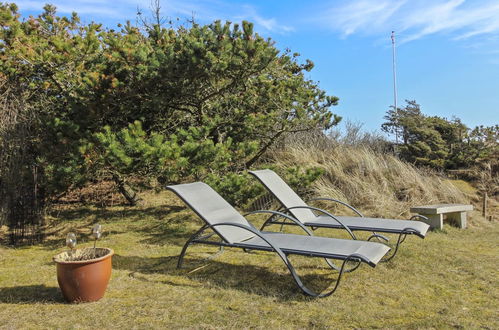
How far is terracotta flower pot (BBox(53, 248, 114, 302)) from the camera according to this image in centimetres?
332

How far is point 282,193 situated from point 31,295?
299cm

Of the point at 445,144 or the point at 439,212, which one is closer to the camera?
the point at 439,212

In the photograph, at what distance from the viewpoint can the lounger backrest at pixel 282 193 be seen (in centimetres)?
502

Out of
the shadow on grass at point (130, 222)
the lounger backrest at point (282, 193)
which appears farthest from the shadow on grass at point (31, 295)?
the lounger backrest at point (282, 193)

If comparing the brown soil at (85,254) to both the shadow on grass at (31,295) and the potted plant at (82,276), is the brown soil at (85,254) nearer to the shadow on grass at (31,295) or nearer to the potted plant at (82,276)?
the potted plant at (82,276)

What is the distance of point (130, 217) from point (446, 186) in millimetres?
6461

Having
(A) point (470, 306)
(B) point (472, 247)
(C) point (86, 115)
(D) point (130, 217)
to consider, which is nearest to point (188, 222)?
(D) point (130, 217)

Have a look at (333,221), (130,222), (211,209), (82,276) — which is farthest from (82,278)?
(130,222)

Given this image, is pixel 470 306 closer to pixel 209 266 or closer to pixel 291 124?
pixel 209 266

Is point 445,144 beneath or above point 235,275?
above

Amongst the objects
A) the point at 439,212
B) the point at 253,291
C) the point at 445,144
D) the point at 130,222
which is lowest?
the point at 253,291

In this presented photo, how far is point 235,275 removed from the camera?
418 cm

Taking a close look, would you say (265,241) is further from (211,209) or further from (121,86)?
(121,86)

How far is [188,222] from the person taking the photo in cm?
730
